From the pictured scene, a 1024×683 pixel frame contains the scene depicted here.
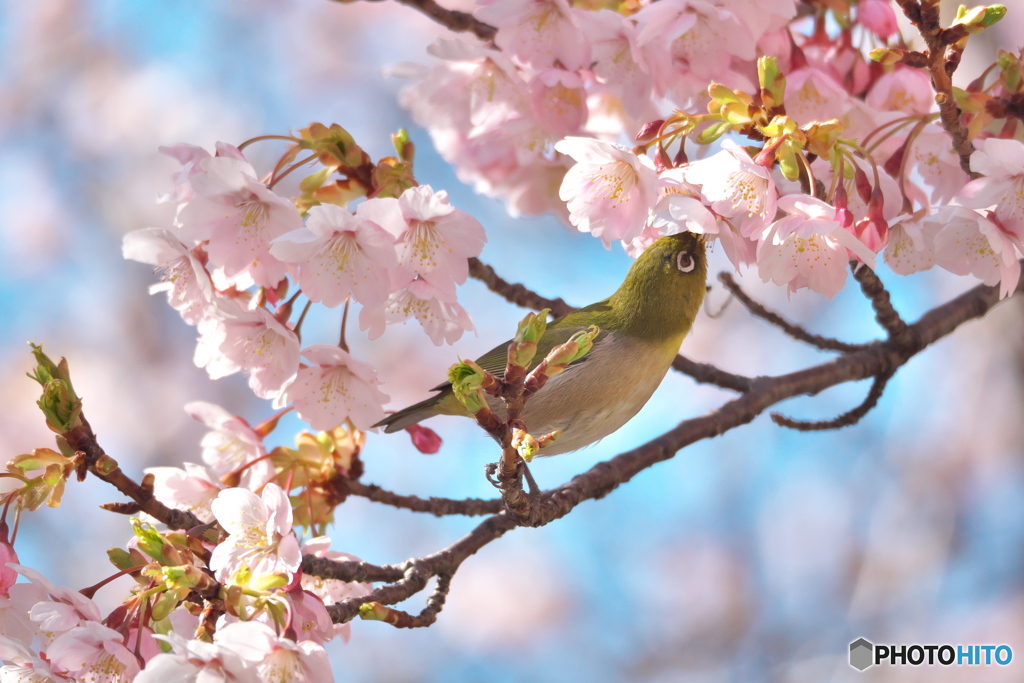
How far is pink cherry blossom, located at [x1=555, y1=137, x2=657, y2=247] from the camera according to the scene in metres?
1.36

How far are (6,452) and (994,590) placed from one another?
198 inches

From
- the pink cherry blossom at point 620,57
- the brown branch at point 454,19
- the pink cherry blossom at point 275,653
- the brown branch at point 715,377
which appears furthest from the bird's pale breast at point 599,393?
the brown branch at point 454,19

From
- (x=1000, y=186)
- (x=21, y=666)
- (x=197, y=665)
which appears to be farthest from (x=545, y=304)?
(x=21, y=666)

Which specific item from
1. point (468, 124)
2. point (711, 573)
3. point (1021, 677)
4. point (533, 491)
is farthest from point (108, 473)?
point (711, 573)

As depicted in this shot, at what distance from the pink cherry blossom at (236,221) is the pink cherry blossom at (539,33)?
23.3 inches

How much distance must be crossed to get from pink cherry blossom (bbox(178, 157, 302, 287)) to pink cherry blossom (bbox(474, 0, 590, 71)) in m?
0.59

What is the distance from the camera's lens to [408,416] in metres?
1.93

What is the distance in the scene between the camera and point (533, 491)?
4.41 ft

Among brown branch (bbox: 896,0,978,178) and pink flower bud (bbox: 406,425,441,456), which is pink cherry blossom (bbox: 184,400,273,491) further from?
brown branch (bbox: 896,0,978,178)

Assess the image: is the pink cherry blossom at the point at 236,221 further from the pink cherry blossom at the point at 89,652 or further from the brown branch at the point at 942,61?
the brown branch at the point at 942,61

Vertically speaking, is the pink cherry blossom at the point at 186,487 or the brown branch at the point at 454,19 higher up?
the brown branch at the point at 454,19

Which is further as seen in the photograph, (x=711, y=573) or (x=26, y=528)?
(x=711, y=573)

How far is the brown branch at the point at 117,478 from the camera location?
128 centimetres

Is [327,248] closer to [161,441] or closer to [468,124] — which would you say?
[468,124]
